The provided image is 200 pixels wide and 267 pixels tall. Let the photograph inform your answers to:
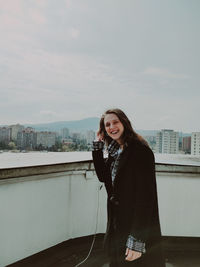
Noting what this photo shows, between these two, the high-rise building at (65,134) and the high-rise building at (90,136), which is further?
the high-rise building at (65,134)

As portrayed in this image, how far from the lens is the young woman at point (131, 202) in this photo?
1476 mm

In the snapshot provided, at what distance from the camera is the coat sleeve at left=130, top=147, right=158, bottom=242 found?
4.80ft

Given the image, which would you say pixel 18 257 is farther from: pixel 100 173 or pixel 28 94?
pixel 28 94

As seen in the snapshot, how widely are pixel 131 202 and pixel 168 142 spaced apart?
273 cm

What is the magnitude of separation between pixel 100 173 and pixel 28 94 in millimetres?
1983

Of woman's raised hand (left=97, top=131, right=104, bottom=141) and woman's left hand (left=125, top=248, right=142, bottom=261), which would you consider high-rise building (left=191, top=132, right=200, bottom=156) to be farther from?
woman's left hand (left=125, top=248, right=142, bottom=261)

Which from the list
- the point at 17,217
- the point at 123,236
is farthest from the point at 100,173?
the point at 17,217

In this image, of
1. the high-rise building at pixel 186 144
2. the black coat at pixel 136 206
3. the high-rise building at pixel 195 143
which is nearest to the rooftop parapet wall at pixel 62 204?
the high-rise building at pixel 195 143

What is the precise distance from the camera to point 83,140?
3.01m

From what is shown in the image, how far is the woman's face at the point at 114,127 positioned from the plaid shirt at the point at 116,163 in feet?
0.28

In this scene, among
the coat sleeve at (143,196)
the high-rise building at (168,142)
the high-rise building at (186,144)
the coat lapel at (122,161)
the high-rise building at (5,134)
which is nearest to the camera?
the coat sleeve at (143,196)

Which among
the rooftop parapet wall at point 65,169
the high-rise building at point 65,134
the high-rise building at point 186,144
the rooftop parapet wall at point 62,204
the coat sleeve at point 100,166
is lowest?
the rooftop parapet wall at point 62,204

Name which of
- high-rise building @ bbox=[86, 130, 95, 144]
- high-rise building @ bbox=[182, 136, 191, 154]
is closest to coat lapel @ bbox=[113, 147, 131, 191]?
high-rise building @ bbox=[86, 130, 95, 144]

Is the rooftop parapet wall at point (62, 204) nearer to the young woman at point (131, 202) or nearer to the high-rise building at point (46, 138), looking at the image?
the high-rise building at point (46, 138)
